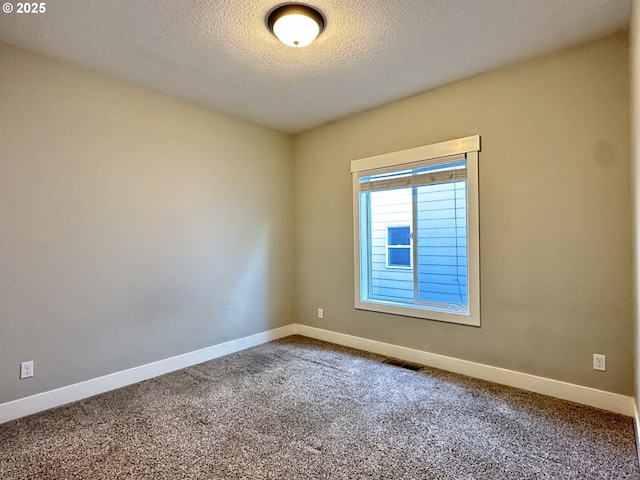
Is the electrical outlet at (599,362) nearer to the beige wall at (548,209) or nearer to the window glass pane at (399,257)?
Result: the beige wall at (548,209)

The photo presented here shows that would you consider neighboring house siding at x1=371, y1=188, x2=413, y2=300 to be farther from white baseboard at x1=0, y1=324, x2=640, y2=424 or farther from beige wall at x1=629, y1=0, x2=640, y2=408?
beige wall at x1=629, y1=0, x2=640, y2=408

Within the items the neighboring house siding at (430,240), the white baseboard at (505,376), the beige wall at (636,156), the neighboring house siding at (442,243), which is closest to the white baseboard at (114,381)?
the white baseboard at (505,376)

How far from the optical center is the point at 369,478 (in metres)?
1.73

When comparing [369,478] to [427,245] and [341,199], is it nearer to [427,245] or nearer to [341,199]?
[427,245]

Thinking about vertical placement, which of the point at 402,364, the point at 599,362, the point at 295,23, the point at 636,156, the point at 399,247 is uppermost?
the point at 295,23

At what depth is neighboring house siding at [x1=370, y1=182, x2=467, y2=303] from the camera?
3.20m

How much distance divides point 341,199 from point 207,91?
180 cm

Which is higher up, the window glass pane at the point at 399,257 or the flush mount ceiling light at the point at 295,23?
the flush mount ceiling light at the point at 295,23

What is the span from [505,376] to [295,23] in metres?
3.12

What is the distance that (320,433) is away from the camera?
2154mm

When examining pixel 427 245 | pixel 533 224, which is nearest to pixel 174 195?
pixel 427 245

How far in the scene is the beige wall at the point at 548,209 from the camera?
2.41 m

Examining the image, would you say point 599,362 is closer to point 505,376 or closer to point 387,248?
point 505,376

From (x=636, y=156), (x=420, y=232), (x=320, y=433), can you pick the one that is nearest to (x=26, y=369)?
(x=320, y=433)
